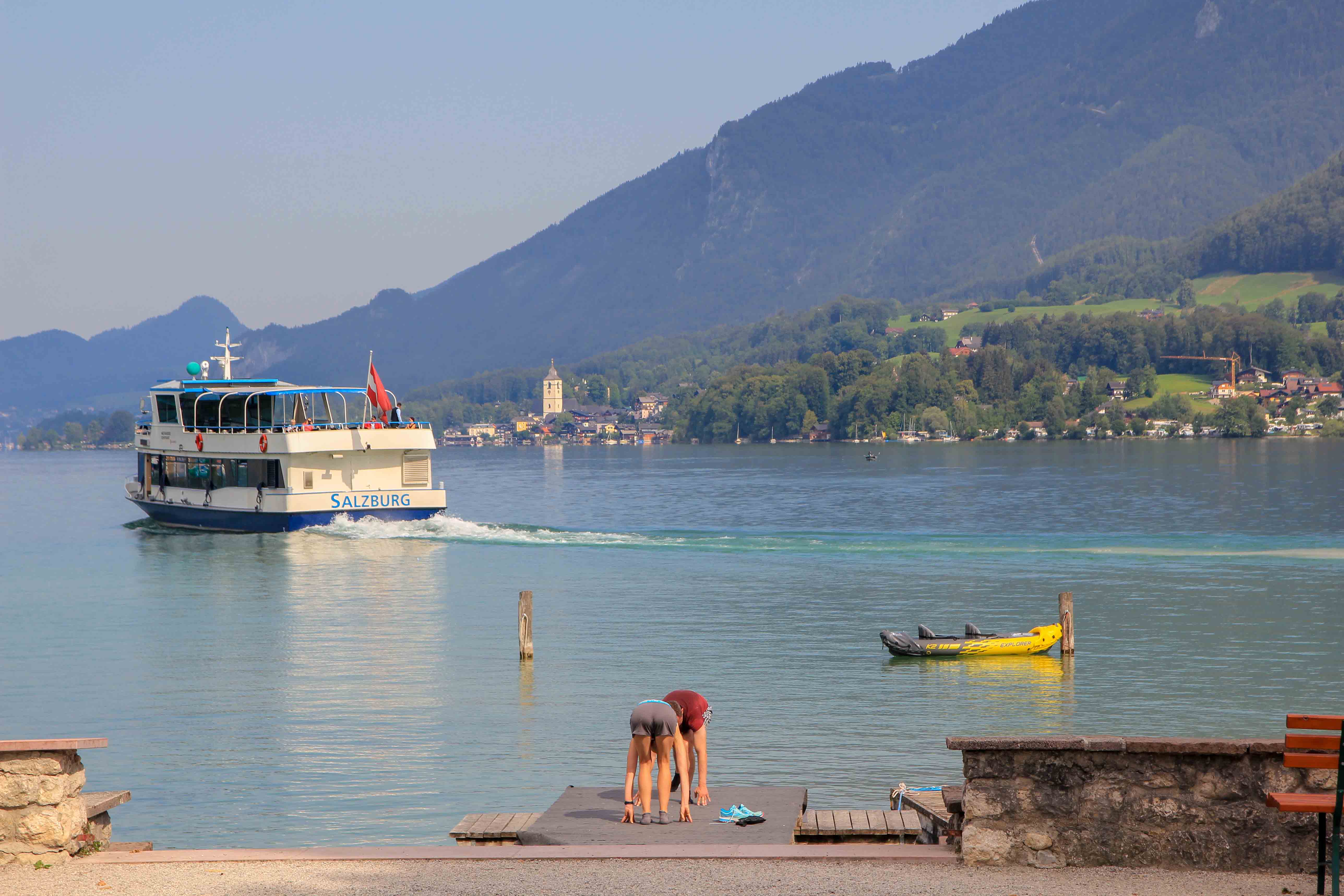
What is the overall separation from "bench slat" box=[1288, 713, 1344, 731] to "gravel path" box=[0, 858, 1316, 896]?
1247 mm

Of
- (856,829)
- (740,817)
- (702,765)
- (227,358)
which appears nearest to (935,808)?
(856,829)

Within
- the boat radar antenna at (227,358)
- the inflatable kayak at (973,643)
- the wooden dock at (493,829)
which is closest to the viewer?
the wooden dock at (493,829)

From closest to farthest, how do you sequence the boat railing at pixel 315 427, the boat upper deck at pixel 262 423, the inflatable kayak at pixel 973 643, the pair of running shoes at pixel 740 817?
the pair of running shoes at pixel 740 817 < the inflatable kayak at pixel 973 643 < the boat upper deck at pixel 262 423 < the boat railing at pixel 315 427

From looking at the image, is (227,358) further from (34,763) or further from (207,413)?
(34,763)

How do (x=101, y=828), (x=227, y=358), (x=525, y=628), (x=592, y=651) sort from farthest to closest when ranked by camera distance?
1. (x=227, y=358)
2. (x=592, y=651)
3. (x=525, y=628)
4. (x=101, y=828)

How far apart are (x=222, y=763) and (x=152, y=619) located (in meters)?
21.3

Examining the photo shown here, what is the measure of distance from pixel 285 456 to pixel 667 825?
4961 cm

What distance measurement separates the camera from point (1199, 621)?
38.2 m

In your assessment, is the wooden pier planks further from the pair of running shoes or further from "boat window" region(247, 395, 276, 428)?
"boat window" region(247, 395, 276, 428)

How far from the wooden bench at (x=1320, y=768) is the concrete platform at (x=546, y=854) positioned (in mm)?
2766

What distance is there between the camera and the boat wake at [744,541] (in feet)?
185

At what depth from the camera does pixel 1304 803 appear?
10156 mm

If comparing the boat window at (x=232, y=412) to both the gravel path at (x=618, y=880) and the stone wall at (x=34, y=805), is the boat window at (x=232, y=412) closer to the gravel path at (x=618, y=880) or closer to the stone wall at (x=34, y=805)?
the stone wall at (x=34, y=805)

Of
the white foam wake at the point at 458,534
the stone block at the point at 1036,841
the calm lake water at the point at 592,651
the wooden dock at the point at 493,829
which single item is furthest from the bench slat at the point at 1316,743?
the white foam wake at the point at 458,534
